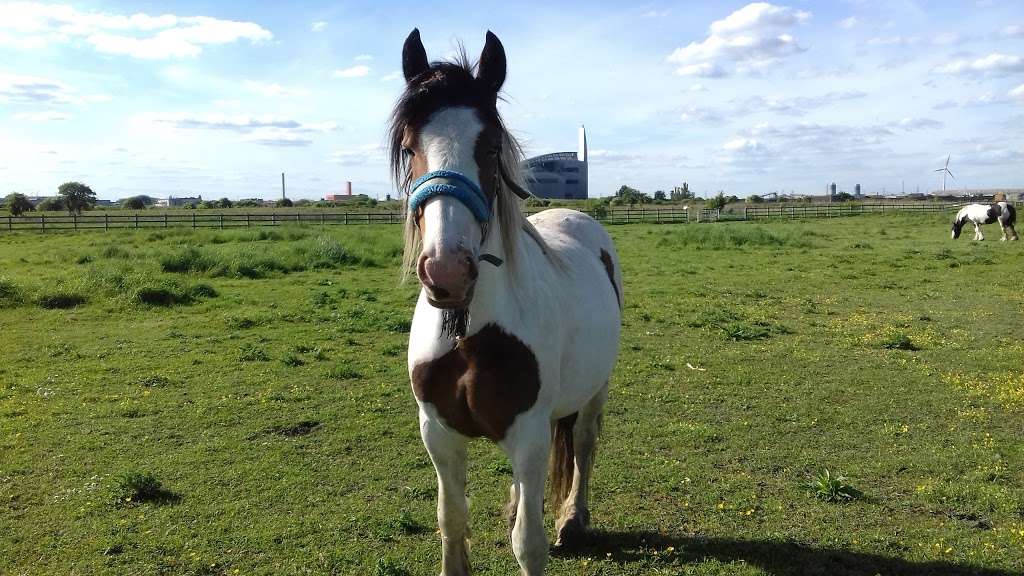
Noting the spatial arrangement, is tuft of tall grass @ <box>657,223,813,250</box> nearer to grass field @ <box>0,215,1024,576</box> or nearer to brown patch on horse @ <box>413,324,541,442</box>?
grass field @ <box>0,215,1024,576</box>

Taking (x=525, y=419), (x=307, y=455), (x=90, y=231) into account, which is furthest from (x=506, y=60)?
(x=90, y=231)

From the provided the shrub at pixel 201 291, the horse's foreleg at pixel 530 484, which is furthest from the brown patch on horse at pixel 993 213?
the horse's foreleg at pixel 530 484

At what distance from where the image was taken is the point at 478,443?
206 inches

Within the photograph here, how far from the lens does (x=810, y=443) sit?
5.13 metres

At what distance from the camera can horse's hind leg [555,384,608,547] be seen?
370cm

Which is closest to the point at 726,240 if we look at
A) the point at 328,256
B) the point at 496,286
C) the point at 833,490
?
the point at 328,256

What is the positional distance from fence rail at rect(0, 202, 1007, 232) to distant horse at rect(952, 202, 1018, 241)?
1491 centimetres

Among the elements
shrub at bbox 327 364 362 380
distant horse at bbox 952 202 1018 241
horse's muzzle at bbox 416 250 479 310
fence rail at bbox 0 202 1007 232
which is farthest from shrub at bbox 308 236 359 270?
distant horse at bbox 952 202 1018 241

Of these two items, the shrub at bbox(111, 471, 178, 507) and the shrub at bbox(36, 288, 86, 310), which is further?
the shrub at bbox(36, 288, 86, 310)

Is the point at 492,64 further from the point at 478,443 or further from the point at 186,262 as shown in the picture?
the point at 186,262

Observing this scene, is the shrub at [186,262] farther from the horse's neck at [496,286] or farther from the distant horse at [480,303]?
the horse's neck at [496,286]

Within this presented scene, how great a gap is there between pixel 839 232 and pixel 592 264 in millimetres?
27132

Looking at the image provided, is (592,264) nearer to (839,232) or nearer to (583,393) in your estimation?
(583,393)

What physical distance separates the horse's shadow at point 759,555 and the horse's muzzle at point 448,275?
2.34 m
